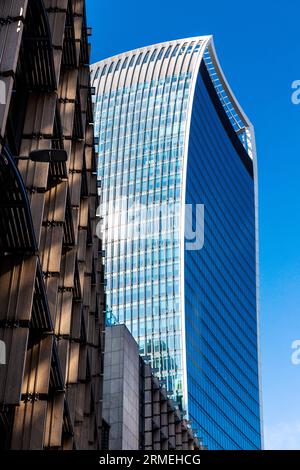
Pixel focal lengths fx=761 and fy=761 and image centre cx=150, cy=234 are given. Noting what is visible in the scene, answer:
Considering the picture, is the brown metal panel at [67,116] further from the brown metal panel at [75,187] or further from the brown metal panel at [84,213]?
the brown metal panel at [84,213]

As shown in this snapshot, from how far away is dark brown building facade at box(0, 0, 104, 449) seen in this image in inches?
816

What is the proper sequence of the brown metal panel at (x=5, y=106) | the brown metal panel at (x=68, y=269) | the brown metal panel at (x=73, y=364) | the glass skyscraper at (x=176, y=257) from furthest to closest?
the glass skyscraper at (x=176, y=257) → the brown metal panel at (x=73, y=364) → the brown metal panel at (x=68, y=269) → the brown metal panel at (x=5, y=106)

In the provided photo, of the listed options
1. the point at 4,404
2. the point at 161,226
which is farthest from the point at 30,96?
the point at 161,226

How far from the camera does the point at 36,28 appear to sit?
83.5 ft

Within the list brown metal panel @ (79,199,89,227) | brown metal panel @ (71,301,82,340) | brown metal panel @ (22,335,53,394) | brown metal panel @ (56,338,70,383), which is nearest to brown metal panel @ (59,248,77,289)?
brown metal panel @ (56,338,70,383)

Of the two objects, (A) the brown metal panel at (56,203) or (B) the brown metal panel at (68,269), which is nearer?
(A) the brown metal panel at (56,203)

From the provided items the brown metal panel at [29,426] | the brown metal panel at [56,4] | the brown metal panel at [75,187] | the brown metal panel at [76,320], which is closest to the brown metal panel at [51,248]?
the brown metal panel at [75,187]

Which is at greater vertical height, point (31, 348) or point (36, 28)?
point (36, 28)

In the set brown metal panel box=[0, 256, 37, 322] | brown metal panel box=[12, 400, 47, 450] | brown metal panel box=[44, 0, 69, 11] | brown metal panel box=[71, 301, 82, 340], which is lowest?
brown metal panel box=[12, 400, 47, 450]

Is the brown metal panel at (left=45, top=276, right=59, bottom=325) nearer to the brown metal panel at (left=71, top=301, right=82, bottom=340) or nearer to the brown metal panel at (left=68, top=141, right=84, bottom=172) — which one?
the brown metal panel at (left=71, top=301, right=82, bottom=340)

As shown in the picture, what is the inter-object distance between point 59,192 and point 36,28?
6476 millimetres

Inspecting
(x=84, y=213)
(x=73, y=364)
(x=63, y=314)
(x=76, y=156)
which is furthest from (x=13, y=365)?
(x=84, y=213)

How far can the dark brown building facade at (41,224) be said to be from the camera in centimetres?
2073
